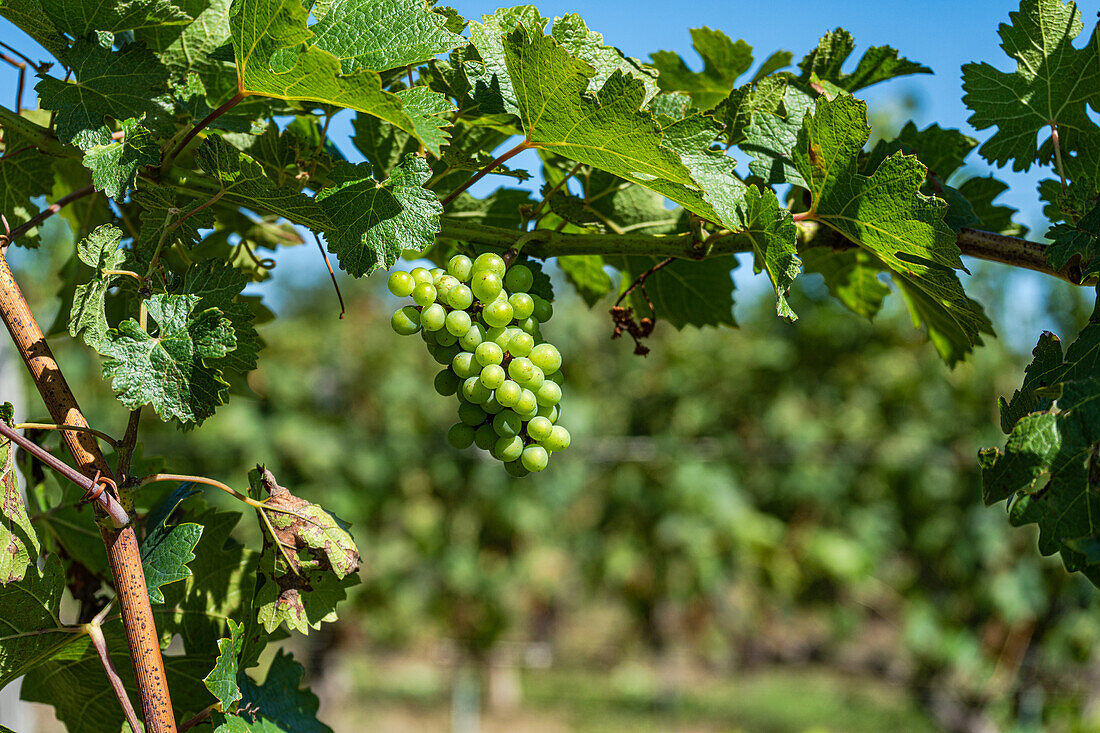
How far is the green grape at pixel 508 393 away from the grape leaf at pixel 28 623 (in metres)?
0.35

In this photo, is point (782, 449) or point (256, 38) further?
point (782, 449)

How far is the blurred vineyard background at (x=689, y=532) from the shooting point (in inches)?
226

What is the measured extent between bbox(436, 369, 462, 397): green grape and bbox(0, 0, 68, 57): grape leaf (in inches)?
14.3

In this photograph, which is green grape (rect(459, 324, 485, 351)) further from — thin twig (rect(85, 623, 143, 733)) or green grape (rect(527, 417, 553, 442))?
thin twig (rect(85, 623, 143, 733))

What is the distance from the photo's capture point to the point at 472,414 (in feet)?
2.31

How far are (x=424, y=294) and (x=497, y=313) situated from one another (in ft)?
0.19

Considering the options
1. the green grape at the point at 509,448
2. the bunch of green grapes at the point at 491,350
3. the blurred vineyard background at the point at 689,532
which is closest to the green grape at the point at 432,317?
the bunch of green grapes at the point at 491,350

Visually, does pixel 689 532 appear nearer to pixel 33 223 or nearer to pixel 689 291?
pixel 689 291

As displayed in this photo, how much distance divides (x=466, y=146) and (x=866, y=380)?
6075mm

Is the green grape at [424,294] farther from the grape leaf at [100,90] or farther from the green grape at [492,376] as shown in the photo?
the grape leaf at [100,90]

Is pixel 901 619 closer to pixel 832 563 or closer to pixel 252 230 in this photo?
pixel 832 563

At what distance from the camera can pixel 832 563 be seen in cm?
577

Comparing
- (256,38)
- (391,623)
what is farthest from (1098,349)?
(391,623)

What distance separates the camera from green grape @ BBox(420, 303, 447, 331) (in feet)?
2.14
